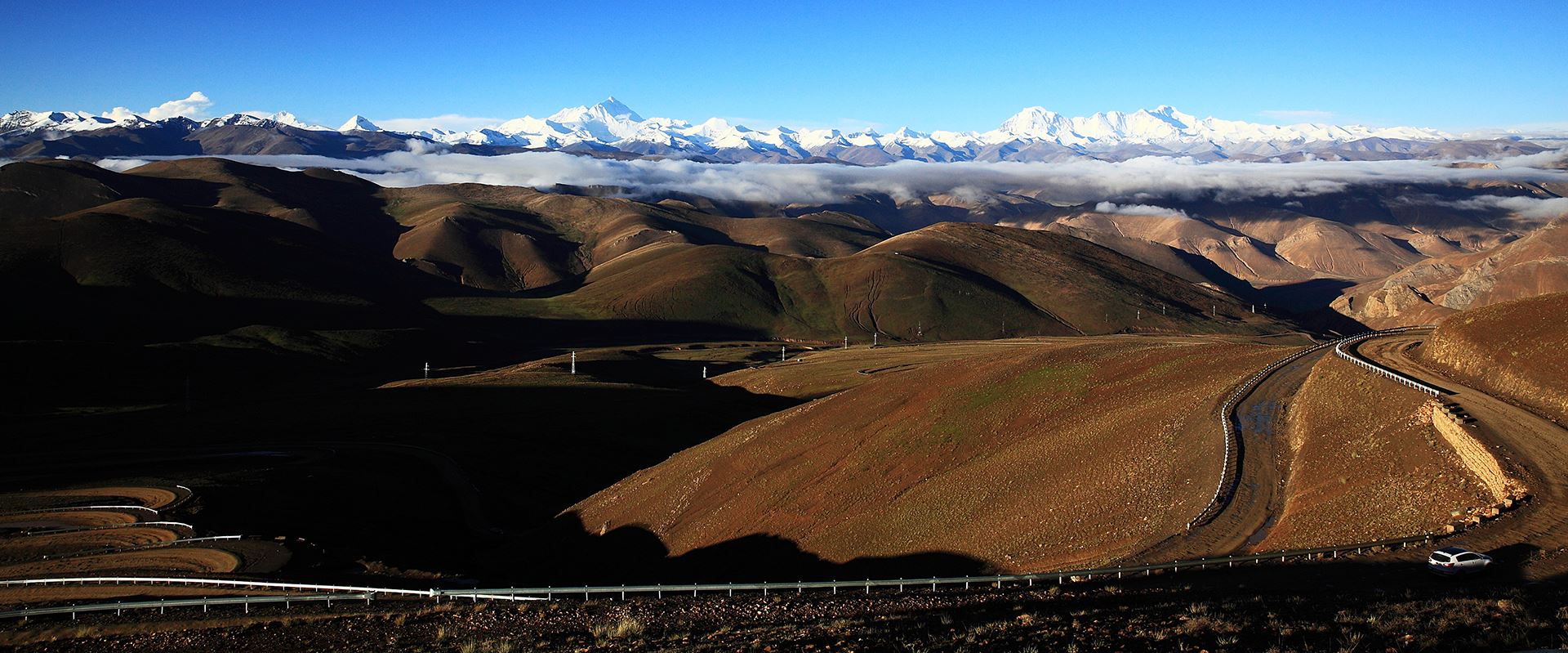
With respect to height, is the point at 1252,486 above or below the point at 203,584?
above

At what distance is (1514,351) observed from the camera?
4828 cm

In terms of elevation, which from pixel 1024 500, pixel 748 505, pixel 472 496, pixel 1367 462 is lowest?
pixel 472 496

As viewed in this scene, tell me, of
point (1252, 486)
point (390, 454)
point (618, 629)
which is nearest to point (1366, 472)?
point (1252, 486)

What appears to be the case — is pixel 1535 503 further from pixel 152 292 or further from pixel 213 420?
pixel 152 292

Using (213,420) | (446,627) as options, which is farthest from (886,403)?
(213,420)

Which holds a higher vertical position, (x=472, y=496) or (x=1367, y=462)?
(x=1367, y=462)

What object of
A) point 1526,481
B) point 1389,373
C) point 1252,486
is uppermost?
point 1389,373

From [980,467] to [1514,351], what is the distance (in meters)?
27.8

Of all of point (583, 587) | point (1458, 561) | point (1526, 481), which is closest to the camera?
point (1458, 561)

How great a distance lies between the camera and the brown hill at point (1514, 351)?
43.8 m

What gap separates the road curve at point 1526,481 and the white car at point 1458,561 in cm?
116

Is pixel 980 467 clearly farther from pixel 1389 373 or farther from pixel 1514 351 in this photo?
pixel 1514 351

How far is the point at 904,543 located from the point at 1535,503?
2305 cm

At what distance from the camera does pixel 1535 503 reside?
31.9m
